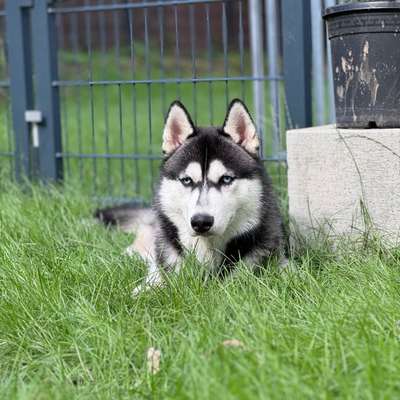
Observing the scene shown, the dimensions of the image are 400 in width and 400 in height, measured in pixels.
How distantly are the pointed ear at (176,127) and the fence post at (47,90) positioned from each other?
6.78ft

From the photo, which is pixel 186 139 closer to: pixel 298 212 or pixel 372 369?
pixel 298 212

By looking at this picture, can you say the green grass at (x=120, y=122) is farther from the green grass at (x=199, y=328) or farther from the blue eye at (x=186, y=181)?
the green grass at (x=199, y=328)

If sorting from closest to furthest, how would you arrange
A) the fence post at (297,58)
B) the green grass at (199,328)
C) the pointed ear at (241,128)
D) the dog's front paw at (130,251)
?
1. the green grass at (199,328)
2. the pointed ear at (241,128)
3. the dog's front paw at (130,251)
4. the fence post at (297,58)

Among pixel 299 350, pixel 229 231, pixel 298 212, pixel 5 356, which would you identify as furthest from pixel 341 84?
pixel 5 356

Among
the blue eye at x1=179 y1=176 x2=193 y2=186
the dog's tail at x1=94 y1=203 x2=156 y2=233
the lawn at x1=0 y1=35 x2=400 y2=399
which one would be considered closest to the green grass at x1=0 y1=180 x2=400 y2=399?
the lawn at x1=0 y1=35 x2=400 y2=399

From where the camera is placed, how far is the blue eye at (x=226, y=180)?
352cm

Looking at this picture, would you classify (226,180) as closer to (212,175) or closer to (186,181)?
(212,175)

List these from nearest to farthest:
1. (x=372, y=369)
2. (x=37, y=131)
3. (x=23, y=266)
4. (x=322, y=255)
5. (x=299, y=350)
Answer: (x=372, y=369) → (x=299, y=350) → (x=23, y=266) → (x=322, y=255) → (x=37, y=131)

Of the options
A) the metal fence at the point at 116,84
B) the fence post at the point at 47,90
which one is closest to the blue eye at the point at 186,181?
the metal fence at the point at 116,84

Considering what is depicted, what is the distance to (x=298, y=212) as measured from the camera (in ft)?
13.4

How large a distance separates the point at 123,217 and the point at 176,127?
1.16m

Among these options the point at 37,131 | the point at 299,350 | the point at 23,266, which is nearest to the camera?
the point at 299,350

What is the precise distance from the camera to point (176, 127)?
12.3 ft

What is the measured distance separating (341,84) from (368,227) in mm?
748
